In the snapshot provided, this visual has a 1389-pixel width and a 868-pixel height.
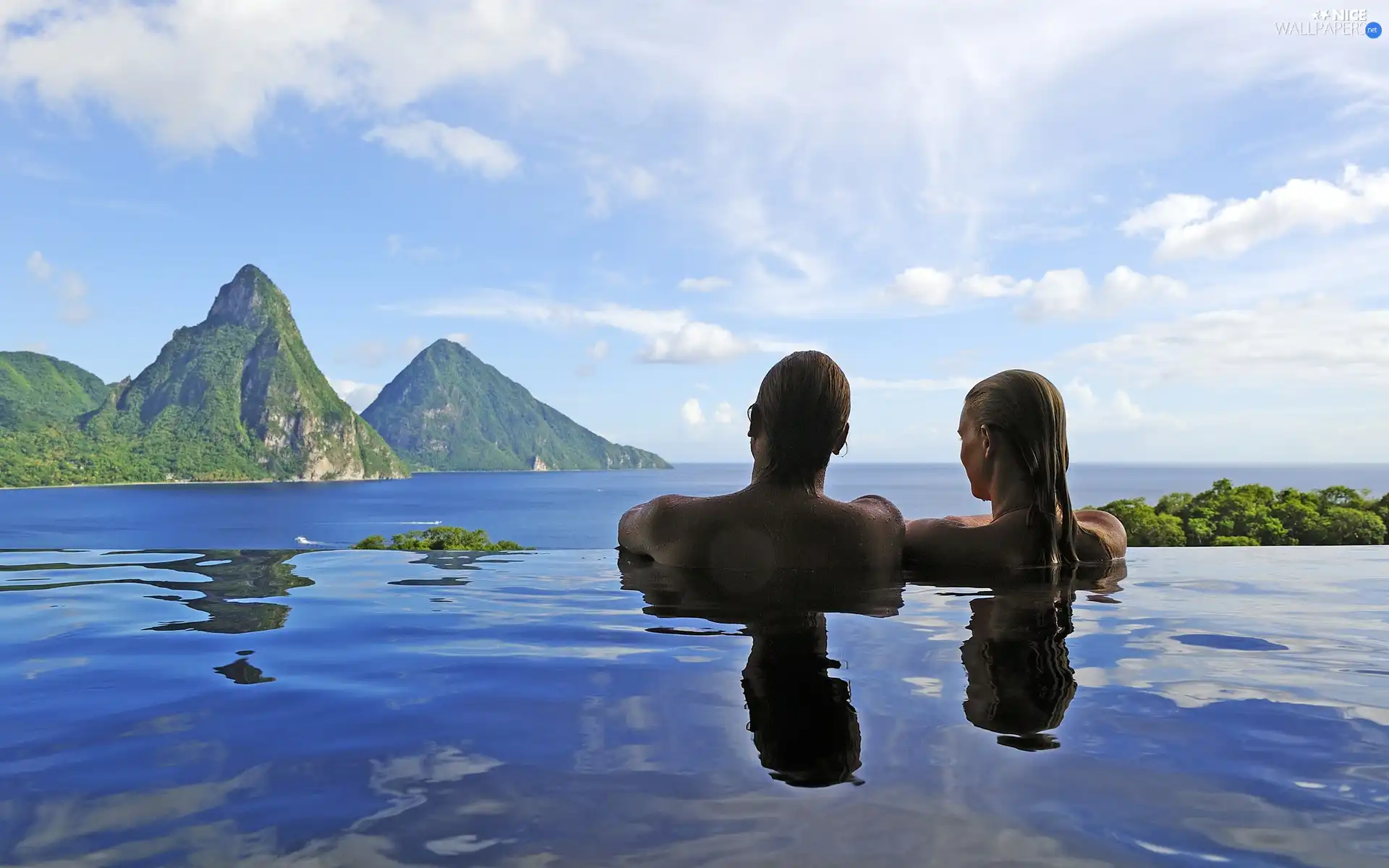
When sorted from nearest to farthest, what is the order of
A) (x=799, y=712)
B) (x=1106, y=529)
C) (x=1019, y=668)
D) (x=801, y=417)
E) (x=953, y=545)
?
(x=799, y=712), (x=1019, y=668), (x=801, y=417), (x=953, y=545), (x=1106, y=529)

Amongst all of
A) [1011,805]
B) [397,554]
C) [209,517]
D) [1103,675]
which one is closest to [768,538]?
[1103,675]

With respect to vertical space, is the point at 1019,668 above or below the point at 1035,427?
below

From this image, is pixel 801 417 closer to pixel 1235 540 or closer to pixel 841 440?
pixel 841 440

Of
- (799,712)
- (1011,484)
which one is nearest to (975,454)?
(1011,484)

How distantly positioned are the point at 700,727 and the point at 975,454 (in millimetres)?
3643

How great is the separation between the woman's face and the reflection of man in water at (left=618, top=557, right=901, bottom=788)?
82 cm

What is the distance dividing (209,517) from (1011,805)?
170874 mm

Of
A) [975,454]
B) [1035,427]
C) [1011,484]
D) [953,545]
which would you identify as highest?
[1035,427]

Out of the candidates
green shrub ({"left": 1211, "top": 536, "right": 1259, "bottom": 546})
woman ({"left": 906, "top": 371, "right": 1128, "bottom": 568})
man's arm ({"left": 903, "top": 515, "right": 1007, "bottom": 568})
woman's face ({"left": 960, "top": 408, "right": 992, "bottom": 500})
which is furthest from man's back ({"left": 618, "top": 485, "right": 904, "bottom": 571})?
green shrub ({"left": 1211, "top": 536, "right": 1259, "bottom": 546})

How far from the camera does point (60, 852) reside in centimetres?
164

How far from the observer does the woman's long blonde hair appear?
515 centimetres

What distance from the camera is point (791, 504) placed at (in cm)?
500

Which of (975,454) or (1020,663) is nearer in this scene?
(1020,663)

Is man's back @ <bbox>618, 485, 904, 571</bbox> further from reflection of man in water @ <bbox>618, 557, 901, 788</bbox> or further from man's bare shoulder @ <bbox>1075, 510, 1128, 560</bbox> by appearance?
man's bare shoulder @ <bbox>1075, 510, 1128, 560</bbox>
